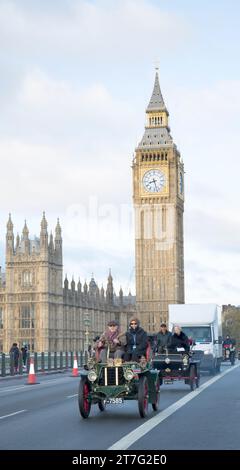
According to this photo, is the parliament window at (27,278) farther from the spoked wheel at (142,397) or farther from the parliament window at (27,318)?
the spoked wheel at (142,397)

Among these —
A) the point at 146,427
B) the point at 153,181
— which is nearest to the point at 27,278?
the point at 153,181

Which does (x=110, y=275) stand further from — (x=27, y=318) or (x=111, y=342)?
(x=111, y=342)

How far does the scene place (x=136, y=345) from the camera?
17172mm

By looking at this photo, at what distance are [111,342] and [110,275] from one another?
116670mm

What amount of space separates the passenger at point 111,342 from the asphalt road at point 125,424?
1188 mm

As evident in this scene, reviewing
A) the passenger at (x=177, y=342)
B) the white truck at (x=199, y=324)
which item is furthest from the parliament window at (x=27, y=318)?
the passenger at (x=177, y=342)

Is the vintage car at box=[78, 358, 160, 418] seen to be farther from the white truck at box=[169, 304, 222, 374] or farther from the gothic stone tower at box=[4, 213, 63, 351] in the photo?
the gothic stone tower at box=[4, 213, 63, 351]

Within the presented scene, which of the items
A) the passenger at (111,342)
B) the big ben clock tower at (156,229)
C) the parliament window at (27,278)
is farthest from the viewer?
the big ben clock tower at (156,229)

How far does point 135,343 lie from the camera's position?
678 inches

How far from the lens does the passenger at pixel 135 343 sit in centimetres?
1695

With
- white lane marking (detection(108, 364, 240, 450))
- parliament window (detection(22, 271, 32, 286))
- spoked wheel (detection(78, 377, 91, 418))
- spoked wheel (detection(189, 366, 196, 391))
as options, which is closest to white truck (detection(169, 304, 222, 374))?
spoked wheel (detection(189, 366, 196, 391))

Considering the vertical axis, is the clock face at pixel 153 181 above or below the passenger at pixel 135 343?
above
